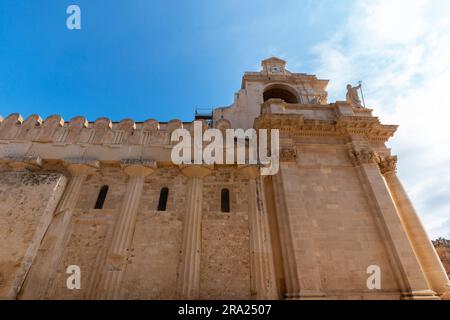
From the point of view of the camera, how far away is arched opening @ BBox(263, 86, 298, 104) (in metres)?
17.0

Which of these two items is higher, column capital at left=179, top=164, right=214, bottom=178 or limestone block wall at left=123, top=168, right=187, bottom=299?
column capital at left=179, top=164, right=214, bottom=178

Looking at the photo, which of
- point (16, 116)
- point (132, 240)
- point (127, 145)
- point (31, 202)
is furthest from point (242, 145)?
point (16, 116)

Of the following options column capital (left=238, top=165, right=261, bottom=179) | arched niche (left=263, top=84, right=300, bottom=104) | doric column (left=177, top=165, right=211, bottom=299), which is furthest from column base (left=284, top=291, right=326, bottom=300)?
arched niche (left=263, top=84, right=300, bottom=104)

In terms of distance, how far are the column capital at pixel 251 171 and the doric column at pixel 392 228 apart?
16.8ft

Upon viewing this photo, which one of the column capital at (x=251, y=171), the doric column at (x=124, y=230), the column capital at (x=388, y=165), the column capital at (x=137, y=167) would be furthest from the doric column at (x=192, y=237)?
the column capital at (x=388, y=165)

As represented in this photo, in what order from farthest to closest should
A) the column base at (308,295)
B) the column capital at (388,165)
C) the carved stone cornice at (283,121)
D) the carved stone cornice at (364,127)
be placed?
the carved stone cornice at (364,127)
the carved stone cornice at (283,121)
the column capital at (388,165)
the column base at (308,295)

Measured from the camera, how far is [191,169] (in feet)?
37.2

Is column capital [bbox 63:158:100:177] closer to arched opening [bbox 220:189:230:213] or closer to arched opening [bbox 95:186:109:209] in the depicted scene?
arched opening [bbox 95:186:109:209]

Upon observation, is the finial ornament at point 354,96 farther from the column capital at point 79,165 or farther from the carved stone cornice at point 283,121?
the column capital at point 79,165

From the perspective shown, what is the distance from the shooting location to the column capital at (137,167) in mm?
11219

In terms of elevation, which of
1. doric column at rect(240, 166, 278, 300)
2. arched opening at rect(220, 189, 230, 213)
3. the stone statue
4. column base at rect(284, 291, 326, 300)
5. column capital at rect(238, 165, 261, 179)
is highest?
the stone statue

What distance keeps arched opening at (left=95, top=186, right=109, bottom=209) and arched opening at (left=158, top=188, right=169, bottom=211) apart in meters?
2.60
